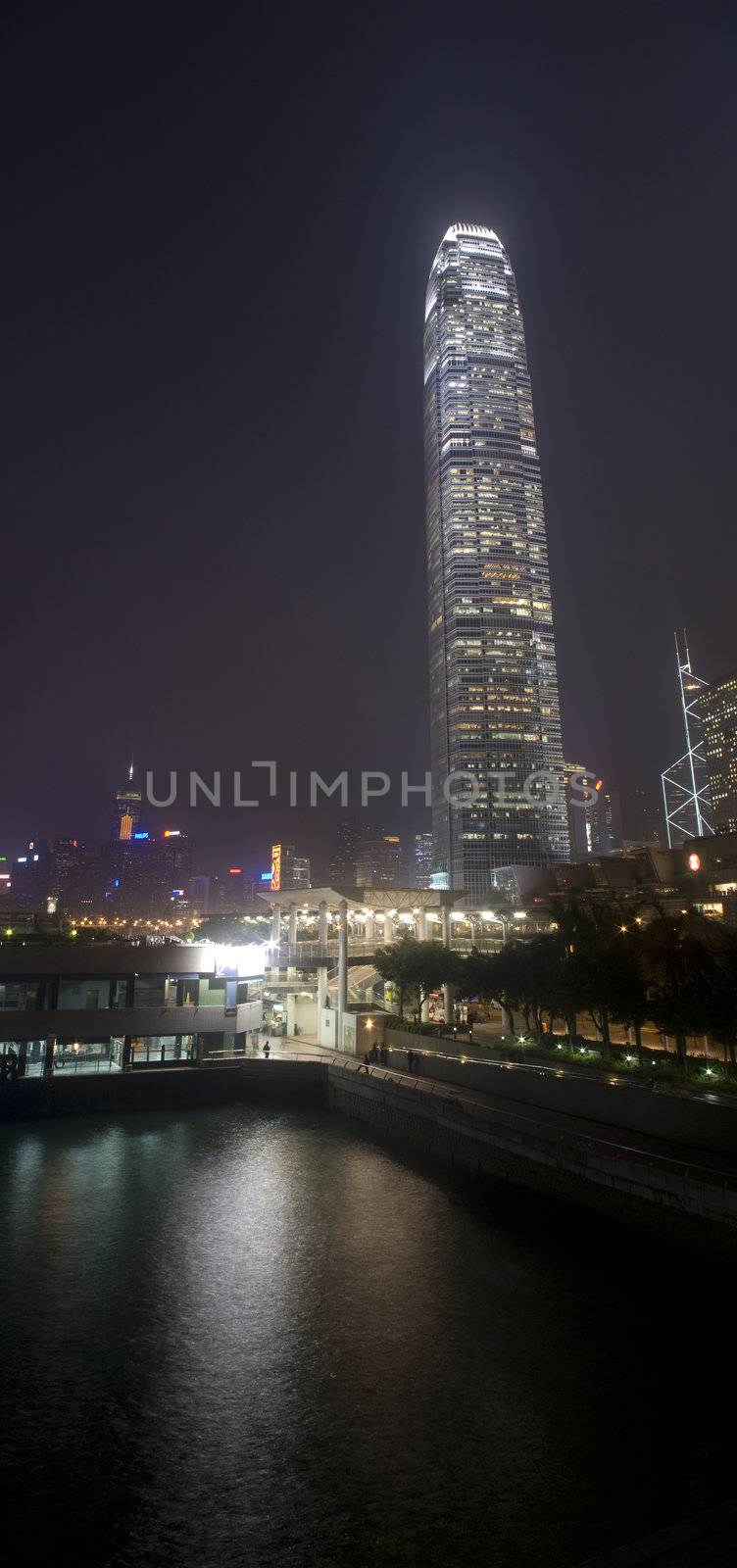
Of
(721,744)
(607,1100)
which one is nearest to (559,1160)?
(607,1100)

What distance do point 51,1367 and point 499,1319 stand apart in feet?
33.1

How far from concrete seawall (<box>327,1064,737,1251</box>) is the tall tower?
112 meters

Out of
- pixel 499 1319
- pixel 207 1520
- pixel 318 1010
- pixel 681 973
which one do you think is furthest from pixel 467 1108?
pixel 318 1010

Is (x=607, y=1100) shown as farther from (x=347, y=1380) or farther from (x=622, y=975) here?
(x=347, y=1380)

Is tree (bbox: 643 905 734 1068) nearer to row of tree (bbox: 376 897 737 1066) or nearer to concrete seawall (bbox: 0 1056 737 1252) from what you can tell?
row of tree (bbox: 376 897 737 1066)

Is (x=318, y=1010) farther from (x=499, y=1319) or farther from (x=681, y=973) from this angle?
(x=499, y=1319)

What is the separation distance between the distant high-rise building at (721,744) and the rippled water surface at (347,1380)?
539 ft

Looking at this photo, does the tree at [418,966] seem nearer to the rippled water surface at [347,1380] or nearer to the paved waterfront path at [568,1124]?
the paved waterfront path at [568,1124]

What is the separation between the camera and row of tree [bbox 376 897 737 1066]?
98.9ft

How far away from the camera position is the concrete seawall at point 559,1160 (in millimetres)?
20375

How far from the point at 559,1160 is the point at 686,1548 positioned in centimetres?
1820

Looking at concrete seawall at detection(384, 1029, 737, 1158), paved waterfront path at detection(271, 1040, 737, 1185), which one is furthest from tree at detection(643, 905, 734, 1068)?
paved waterfront path at detection(271, 1040, 737, 1185)

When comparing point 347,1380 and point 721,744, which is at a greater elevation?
point 721,744

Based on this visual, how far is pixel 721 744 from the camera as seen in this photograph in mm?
179000
